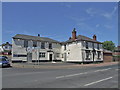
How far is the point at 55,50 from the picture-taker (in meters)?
35.7

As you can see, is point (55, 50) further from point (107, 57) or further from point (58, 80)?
point (58, 80)

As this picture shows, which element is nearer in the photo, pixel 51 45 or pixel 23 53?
pixel 23 53

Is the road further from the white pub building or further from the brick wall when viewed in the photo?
the brick wall

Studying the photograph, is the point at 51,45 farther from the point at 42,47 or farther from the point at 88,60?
the point at 88,60

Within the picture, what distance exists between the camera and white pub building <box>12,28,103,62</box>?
30.0 metres

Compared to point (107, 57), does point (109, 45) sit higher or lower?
higher

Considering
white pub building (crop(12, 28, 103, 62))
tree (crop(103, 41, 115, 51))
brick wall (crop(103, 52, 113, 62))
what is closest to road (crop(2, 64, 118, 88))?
white pub building (crop(12, 28, 103, 62))

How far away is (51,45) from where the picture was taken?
35156 mm

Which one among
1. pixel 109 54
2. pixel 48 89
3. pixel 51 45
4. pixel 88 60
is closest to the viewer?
pixel 48 89

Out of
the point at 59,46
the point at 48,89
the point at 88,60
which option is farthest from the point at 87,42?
the point at 48,89

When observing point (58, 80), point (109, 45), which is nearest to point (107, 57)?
point (58, 80)

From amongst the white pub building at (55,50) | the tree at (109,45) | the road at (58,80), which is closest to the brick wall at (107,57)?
the white pub building at (55,50)

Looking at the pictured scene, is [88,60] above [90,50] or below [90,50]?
below

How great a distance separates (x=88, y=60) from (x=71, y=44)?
655cm
